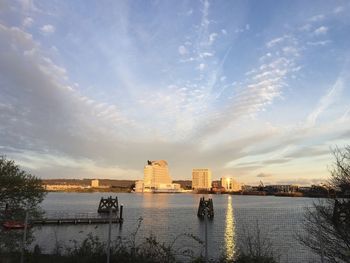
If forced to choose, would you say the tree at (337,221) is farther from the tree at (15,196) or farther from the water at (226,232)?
the tree at (15,196)

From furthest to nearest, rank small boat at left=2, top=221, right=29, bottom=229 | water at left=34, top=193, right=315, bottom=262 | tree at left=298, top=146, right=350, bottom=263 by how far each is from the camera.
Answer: water at left=34, top=193, right=315, bottom=262, small boat at left=2, top=221, right=29, bottom=229, tree at left=298, top=146, right=350, bottom=263

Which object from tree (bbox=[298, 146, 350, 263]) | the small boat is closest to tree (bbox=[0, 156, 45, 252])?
the small boat

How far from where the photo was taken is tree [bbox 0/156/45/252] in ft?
65.8

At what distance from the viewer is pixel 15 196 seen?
21359 mm

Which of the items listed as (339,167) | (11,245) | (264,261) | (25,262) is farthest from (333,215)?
(11,245)

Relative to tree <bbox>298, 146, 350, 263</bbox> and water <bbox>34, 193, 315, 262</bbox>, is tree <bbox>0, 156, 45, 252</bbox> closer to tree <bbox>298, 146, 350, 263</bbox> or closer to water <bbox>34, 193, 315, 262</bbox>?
water <bbox>34, 193, 315, 262</bbox>

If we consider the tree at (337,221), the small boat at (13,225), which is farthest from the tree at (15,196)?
the tree at (337,221)

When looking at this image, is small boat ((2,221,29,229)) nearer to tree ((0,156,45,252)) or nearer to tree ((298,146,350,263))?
tree ((0,156,45,252))

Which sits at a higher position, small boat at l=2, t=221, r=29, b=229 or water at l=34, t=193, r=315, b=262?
small boat at l=2, t=221, r=29, b=229

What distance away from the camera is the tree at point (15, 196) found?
2005 cm

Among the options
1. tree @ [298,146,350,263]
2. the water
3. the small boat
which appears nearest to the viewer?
tree @ [298,146,350,263]

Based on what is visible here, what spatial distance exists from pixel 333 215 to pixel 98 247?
28.5 ft

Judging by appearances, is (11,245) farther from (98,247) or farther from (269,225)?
(269,225)

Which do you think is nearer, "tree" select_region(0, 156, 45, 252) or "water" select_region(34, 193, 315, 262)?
"tree" select_region(0, 156, 45, 252)
